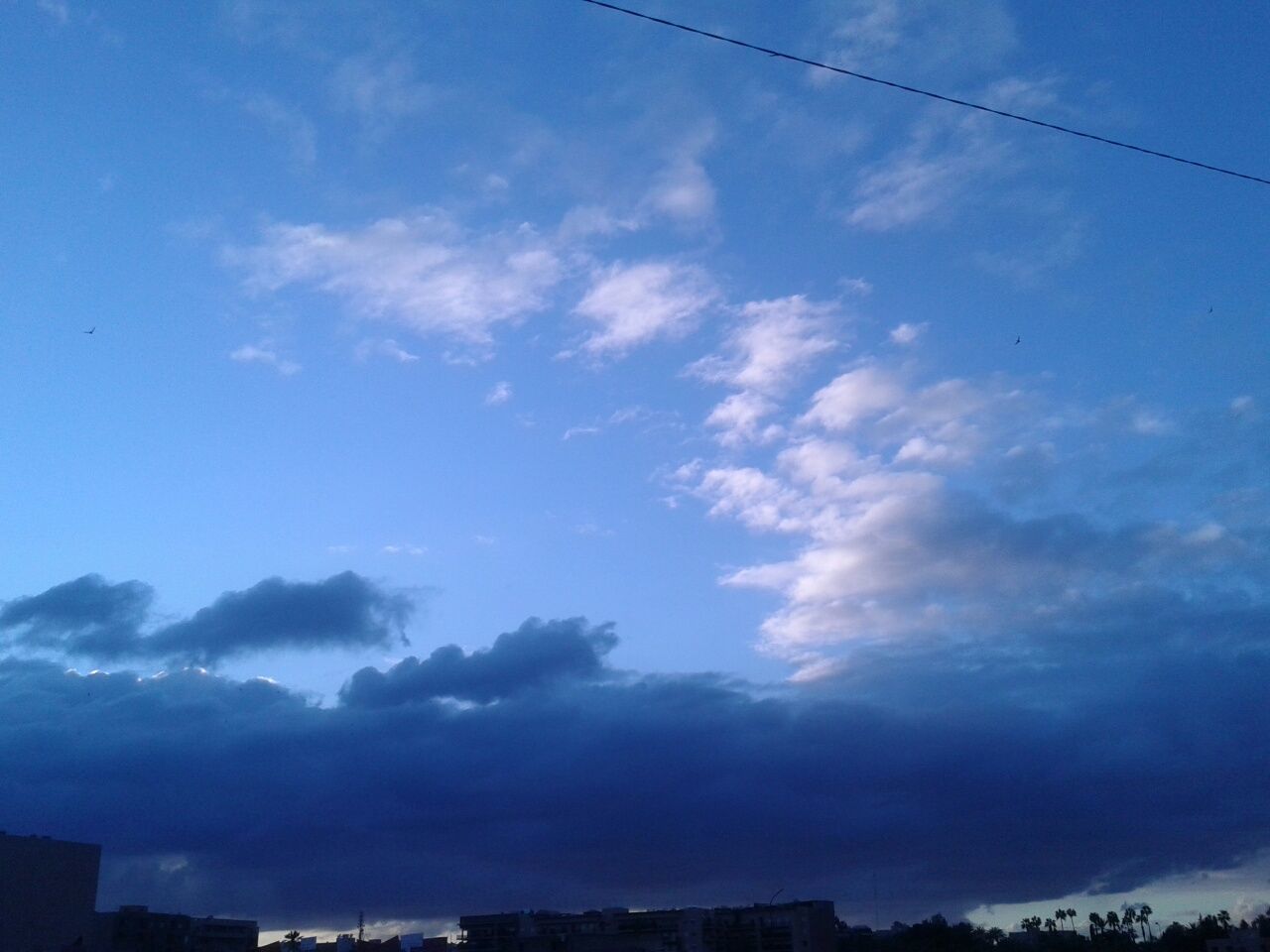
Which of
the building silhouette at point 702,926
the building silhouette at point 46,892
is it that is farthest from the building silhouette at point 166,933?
the building silhouette at point 702,926

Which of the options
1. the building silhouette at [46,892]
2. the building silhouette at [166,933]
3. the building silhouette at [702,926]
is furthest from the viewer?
the building silhouette at [702,926]

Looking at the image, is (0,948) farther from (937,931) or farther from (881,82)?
(937,931)

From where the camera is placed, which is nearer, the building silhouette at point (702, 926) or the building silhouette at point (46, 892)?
the building silhouette at point (46, 892)

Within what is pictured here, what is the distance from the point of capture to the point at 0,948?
295ft

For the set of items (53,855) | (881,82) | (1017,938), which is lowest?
(1017,938)

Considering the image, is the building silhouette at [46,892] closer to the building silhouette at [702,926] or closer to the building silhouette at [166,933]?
the building silhouette at [166,933]

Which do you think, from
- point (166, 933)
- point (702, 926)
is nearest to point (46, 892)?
point (166, 933)

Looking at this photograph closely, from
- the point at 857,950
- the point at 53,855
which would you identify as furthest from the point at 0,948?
the point at 857,950

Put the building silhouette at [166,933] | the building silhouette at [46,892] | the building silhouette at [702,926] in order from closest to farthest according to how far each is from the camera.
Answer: the building silhouette at [46,892]
the building silhouette at [166,933]
the building silhouette at [702,926]

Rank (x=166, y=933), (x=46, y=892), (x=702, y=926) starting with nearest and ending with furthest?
(x=46, y=892), (x=166, y=933), (x=702, y=926)

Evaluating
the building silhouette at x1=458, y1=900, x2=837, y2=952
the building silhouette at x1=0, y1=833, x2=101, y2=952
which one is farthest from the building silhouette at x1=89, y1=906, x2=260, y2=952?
the building silhouette at x1=458, y1=900, x2=837, y2=952

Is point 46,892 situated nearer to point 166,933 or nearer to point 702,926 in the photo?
point 166,933

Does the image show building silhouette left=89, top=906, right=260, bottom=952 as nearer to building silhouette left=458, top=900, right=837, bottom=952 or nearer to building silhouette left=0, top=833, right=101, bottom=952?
building silhouette left=0, top=833, right=101, bottom=952

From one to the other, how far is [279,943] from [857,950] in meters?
99.4
